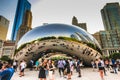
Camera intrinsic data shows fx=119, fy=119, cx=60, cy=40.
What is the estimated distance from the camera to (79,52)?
52.8 feet

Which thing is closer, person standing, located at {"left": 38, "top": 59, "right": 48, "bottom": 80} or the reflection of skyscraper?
person standing, located at {"left": 38, "top": 59, "right": 48, "bottom": 80}

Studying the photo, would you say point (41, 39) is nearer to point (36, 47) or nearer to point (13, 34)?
point (36, 47)

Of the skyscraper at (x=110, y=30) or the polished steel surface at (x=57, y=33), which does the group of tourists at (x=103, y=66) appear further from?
the skyscraper at (x=110, y=30)

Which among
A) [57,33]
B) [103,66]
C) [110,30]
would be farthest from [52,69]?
[110,30]

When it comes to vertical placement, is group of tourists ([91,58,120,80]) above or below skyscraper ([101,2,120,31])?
below

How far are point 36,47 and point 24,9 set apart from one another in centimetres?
19773

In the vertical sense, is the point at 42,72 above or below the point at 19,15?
below

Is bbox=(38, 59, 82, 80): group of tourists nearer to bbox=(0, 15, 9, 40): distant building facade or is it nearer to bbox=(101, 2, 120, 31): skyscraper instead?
bbox=(101, 2, 120, 31): skyscraper

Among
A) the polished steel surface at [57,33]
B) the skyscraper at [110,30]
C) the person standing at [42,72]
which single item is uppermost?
the skyscraper at [110,30]

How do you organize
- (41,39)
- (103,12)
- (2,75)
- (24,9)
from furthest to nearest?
(24,9) < (103,12) < (41,39) < (2,75)

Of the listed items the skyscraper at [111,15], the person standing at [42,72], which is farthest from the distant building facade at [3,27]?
the person standing at [42,72]

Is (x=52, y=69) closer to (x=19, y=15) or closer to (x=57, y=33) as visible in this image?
(x=57, y=33)

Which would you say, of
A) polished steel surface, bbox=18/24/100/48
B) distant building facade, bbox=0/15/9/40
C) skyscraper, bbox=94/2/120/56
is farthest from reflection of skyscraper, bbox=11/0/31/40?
polished steel surface, bbox=18/24/100/48

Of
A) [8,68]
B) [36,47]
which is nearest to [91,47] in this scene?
[36,47]
